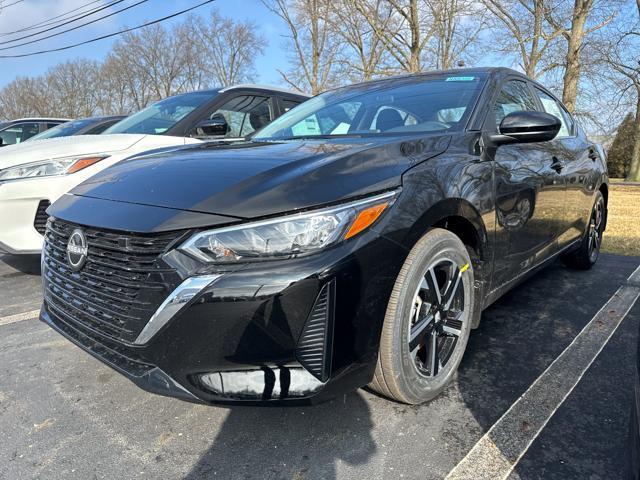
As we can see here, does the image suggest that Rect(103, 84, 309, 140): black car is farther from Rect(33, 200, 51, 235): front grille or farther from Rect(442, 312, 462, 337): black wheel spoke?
Result: Rect(442, 312, 462, 337): black wheel spoke

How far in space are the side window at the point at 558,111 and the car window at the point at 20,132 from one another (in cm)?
1014

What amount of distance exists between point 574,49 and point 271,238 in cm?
1740

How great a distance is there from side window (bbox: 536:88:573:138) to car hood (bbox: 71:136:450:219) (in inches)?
71.0

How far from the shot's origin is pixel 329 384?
5.18ft

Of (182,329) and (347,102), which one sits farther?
(347,102)

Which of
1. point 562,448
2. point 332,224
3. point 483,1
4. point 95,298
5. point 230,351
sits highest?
point 483,1

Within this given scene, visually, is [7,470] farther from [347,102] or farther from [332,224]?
[347,102]

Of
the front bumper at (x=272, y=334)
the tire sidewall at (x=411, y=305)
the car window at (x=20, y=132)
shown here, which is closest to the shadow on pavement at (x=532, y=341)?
the tire sidewall at (x=411, y=305)

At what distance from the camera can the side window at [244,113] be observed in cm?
488

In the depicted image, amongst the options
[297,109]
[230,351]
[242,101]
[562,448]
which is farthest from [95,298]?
[242,101]

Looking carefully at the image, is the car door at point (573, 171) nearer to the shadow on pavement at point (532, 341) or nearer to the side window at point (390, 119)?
the shadow on pavement at point (532, 341)

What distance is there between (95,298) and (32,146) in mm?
3086

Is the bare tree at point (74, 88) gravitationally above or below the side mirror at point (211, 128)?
above

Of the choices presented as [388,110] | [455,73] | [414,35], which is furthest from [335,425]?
[414,35]
